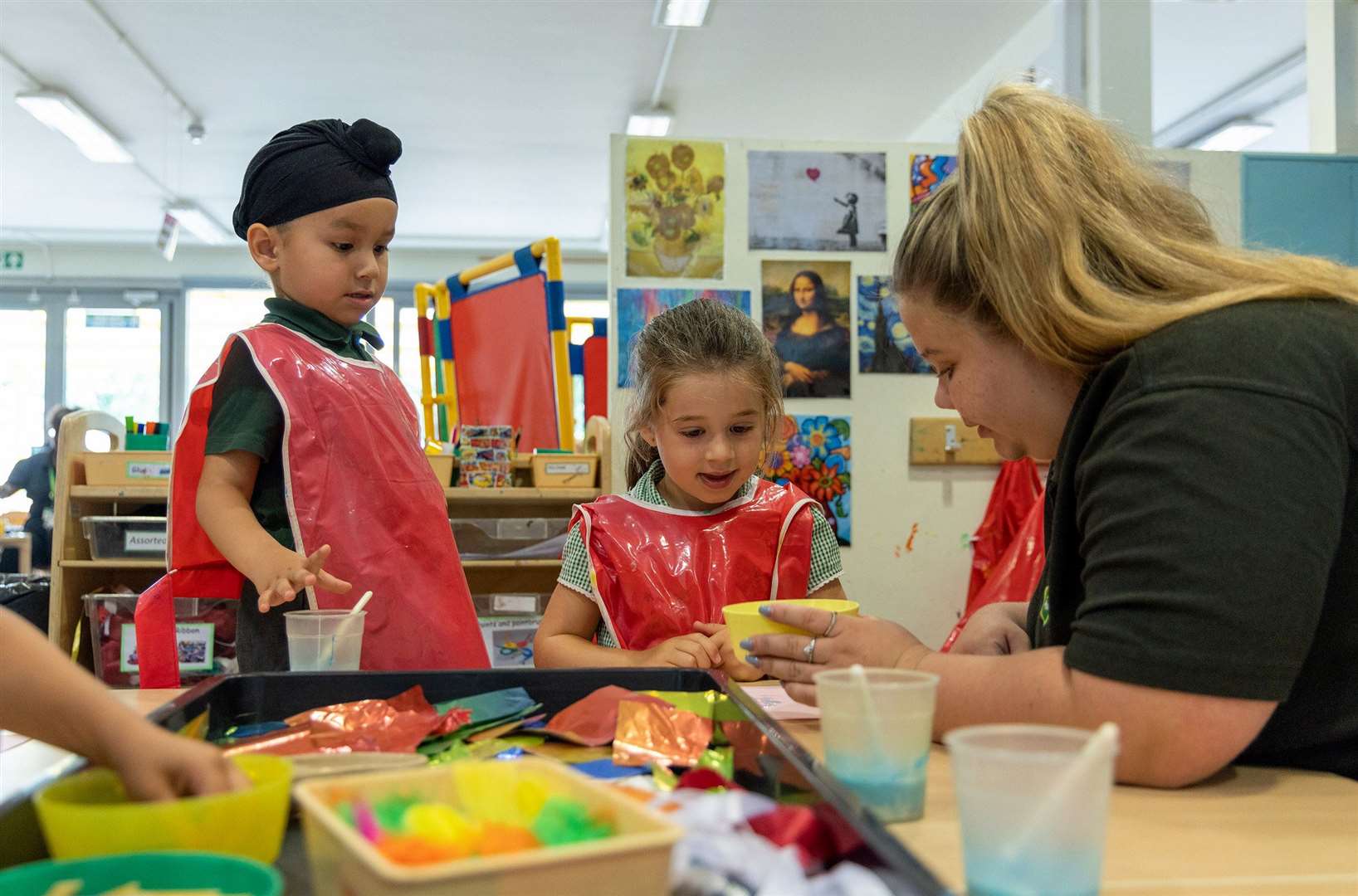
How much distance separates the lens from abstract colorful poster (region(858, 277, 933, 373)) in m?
3.34

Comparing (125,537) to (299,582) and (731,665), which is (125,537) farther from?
(731,665)

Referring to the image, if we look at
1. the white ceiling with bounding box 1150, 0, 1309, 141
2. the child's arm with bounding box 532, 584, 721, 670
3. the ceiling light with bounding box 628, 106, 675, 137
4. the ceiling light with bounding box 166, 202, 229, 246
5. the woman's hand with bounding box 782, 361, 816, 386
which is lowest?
the child's arm with bounding box 532, 584, 721, 670

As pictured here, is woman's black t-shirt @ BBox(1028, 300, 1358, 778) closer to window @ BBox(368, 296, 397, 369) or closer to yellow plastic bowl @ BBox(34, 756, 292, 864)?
yellow plastic bowl @ BBox(34, 756, 292, 864)

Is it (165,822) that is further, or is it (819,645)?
(819,645)

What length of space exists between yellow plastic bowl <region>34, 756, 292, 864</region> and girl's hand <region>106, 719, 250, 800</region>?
11 millimetres

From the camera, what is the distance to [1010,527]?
3.24 metres

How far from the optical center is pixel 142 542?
3.28 metres

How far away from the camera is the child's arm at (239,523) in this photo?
146 cm

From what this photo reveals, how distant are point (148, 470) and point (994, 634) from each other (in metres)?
2.80

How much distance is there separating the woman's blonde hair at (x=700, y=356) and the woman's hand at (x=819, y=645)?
30.6 inches

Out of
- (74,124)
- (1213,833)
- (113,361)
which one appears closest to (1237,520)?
(1213,833)

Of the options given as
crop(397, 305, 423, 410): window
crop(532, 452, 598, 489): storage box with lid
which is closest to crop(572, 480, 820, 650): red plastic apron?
crop(532, 452, 598, 489): storage box with lid

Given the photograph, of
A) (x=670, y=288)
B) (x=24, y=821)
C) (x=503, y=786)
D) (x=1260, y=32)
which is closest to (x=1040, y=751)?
(x=503, y=786)

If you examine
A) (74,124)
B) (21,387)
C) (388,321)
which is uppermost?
(74,124)
